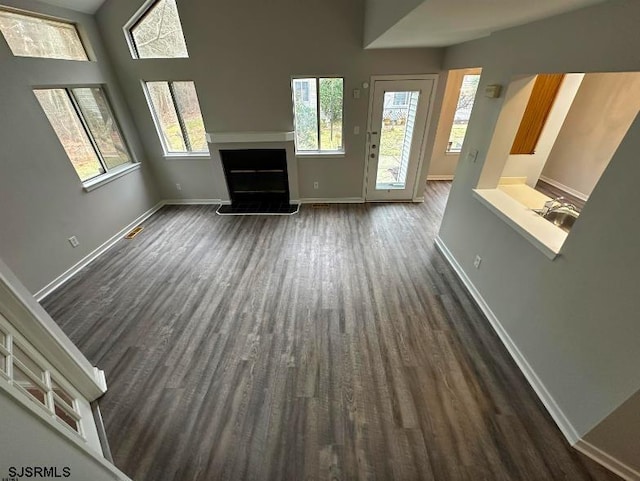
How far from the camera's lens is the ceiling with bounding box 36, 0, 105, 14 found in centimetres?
290

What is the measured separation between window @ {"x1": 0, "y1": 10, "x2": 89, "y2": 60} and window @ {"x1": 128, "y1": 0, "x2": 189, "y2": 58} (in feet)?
2.17

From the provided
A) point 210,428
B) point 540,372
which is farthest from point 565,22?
point 210,428

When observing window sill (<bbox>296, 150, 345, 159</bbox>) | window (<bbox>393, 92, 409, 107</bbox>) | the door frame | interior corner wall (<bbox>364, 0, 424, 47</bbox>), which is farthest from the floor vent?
window (<bbox>393, 92, 409, 107</bbox>)

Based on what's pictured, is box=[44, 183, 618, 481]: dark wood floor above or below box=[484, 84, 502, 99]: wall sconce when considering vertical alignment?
below

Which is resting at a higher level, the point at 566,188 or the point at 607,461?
the point at 566,188

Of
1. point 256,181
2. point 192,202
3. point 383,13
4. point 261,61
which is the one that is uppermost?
point 383,13

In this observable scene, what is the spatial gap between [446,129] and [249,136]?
151 inches

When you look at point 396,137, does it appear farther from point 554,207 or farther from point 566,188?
point 566,188

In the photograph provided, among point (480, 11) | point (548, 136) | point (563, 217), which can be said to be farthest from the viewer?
point (548, 136)

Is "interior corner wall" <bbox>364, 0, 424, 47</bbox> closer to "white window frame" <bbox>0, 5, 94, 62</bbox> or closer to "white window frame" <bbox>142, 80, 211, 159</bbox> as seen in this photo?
"white window frame" <bbox>142, 80, 211, 159</bbox>

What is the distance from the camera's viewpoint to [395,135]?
4.20 metres

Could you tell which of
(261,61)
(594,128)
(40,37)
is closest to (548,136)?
(594,128)

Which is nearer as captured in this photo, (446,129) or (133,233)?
(133,233)

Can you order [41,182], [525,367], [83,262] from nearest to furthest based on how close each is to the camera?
[525,367]
[41,182]
[83,262]
